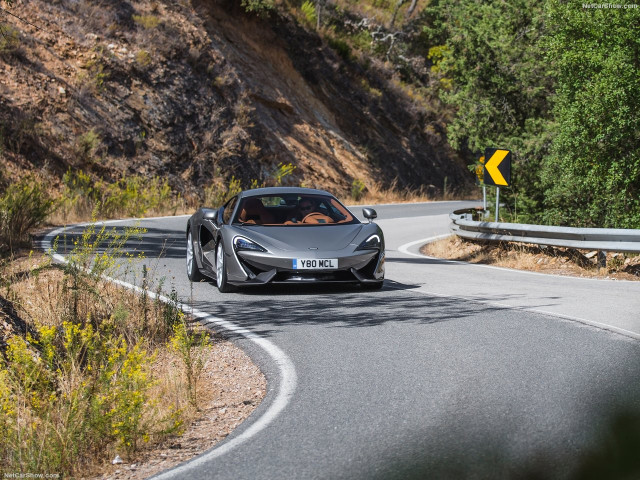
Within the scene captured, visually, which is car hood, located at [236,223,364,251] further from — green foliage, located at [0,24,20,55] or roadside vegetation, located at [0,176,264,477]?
green foliage, located at [0,24,20,55]

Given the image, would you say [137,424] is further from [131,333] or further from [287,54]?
[287,54]

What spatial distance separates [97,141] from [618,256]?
759 inches

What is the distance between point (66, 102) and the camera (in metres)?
30.0

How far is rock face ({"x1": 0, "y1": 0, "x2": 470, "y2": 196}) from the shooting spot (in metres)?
29.3

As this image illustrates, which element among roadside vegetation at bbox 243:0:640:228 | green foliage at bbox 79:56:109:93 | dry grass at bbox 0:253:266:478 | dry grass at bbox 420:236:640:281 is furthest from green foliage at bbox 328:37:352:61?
dry grass at bbox 0:253:266:478

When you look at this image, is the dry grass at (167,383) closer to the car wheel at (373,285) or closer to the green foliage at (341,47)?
the car wheel at (373,285)

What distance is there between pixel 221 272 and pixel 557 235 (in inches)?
250

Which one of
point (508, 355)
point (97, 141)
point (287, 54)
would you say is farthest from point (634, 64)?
point (287, 54)

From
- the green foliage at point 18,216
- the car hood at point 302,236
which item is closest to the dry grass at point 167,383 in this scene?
the car hood at point 302,236

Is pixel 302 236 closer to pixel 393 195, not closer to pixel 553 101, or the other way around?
pixel 553 101

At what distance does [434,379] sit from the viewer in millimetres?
5828

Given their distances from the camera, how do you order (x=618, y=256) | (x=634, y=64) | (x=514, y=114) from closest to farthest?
1. (x=618, y=256)
2. (x=634, y=64)
3. (x=514, y=114)

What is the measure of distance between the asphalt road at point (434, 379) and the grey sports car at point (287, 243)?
0.29 m

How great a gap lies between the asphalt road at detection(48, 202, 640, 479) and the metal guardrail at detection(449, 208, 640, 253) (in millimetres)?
1265
